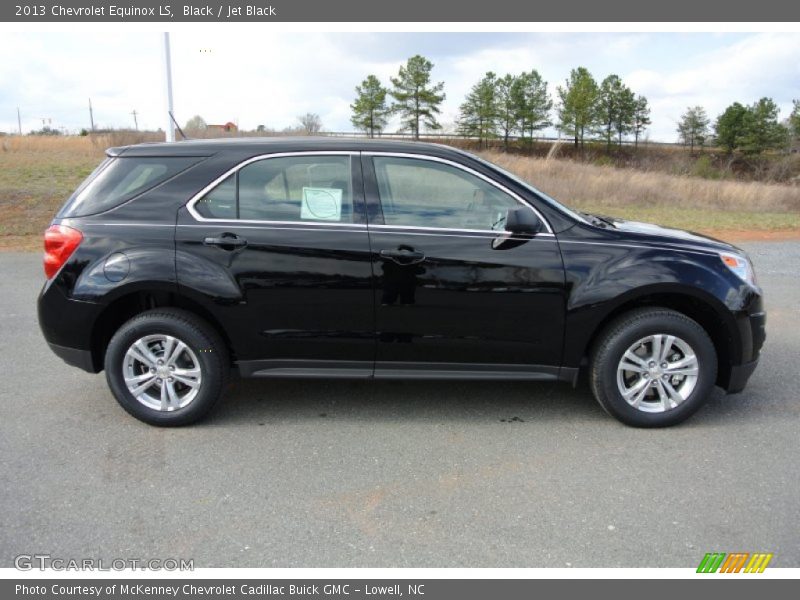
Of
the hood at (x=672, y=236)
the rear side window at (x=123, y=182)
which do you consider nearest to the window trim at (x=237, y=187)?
the rear side window at (x=123, y=182)

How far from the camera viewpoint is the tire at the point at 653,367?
3.96 m

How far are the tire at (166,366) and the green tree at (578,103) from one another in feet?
196

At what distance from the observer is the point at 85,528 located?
3.00m

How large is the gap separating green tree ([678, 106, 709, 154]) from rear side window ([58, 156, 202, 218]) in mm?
66729

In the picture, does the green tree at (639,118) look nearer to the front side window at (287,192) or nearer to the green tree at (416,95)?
the green tree at (416,95)

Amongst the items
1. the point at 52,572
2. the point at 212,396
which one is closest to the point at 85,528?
the point at 52,572

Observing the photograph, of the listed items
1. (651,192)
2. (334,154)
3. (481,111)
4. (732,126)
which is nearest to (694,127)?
(732,126)

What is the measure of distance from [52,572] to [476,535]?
1870mm

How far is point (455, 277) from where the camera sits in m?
3.91

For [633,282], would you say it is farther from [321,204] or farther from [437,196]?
[321,204]

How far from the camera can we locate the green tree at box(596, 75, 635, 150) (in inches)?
2379

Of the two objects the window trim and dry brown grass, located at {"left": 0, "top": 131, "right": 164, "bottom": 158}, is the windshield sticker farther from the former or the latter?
dry brown grass, located at {"left": 0, "top": 131, "right": 164, "bottom": 158}

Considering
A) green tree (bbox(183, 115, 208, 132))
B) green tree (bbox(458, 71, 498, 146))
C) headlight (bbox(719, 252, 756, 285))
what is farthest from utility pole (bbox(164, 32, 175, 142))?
green tree (bbox(458, 71, 498, 146))

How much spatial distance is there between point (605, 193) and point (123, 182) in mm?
18371
